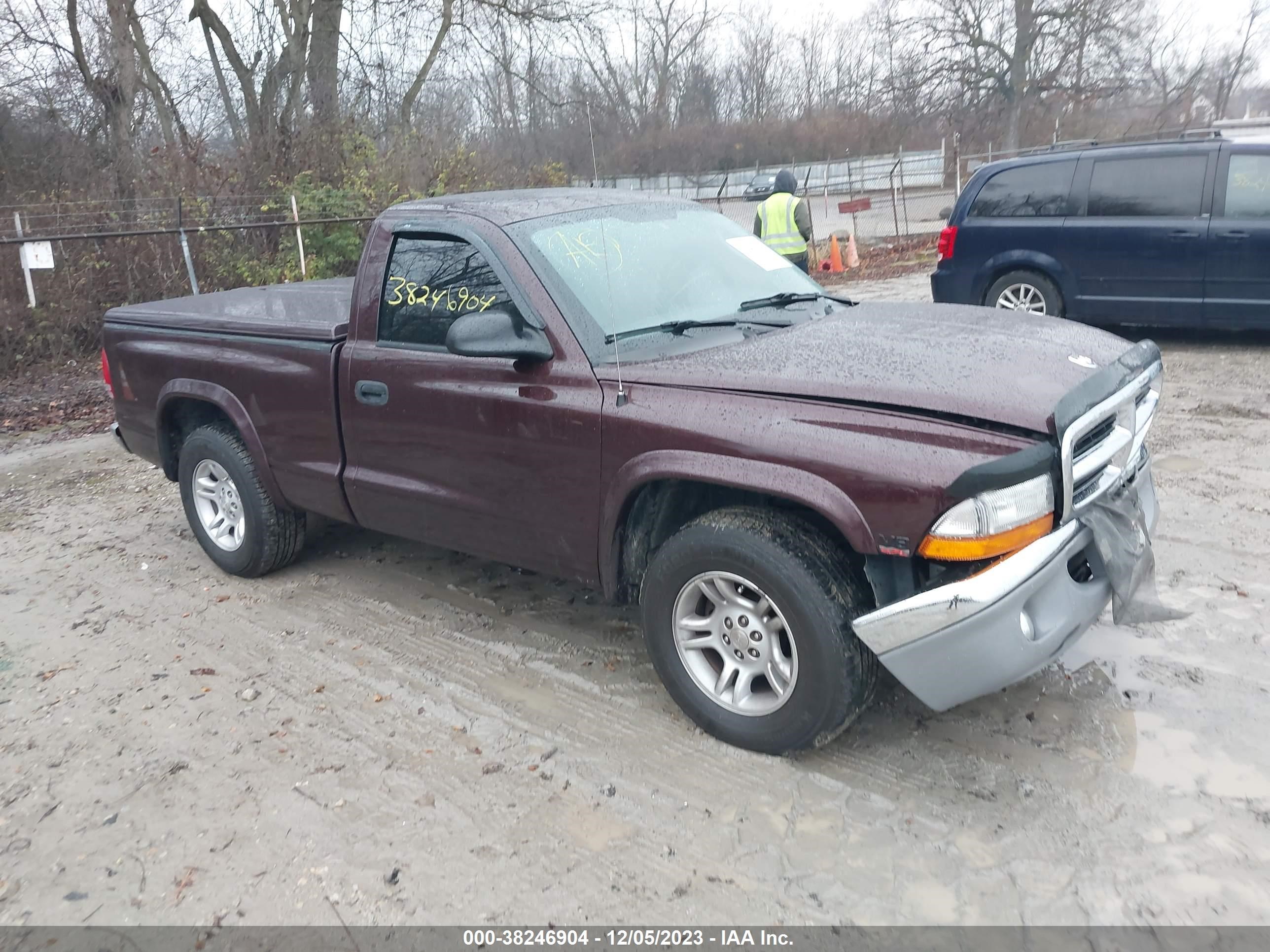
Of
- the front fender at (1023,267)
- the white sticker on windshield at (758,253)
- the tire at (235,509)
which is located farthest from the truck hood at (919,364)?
the front fender at (1023,267)

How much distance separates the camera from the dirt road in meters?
2.75

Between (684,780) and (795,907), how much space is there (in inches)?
26.2

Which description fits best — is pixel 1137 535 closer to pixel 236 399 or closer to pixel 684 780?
pixel 684 780

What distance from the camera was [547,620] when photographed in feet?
14.8

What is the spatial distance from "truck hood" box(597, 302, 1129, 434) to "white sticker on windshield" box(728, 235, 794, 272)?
1.90 feet

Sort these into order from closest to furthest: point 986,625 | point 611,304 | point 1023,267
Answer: point 986,625, point 611,304, point 1023,267

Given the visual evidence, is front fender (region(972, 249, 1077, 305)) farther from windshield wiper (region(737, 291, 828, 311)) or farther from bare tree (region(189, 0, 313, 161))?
bare tree (region(189, 0, 313, 161))

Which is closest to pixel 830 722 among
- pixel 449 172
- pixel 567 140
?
pixel 449 172

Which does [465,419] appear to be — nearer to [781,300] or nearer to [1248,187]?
[781,300]

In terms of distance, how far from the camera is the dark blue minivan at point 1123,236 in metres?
8.23

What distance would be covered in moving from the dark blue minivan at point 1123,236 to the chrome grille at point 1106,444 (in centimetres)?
557

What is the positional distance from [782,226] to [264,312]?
207 inches

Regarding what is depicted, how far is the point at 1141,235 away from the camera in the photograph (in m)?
8.55

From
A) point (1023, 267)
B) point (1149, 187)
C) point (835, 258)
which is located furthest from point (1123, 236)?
point (835, 258)
